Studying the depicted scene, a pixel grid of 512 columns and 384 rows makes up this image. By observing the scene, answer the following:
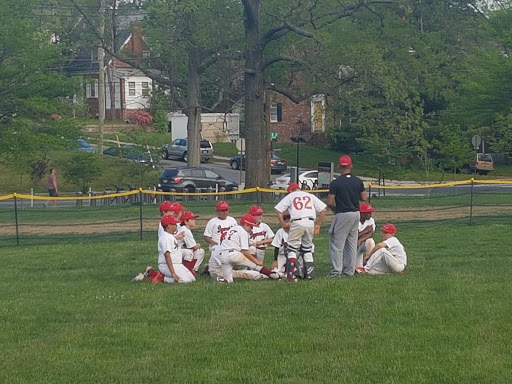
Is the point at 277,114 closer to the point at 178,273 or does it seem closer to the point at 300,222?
the point at 178,273

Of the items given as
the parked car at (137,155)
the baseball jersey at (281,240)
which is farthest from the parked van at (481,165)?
the baseball jersey at (281,240)

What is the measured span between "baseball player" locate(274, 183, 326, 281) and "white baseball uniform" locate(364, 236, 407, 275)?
1067 mm

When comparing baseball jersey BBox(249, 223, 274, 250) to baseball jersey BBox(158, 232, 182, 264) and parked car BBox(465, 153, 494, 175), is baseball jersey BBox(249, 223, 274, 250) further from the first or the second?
parked car BBox(465, 153, 494, 175)

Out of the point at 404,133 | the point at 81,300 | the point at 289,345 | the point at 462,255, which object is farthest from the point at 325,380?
the point at 404,133

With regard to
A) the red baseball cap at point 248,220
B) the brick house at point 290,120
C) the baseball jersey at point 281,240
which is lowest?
the baseball jersey at point 281,240

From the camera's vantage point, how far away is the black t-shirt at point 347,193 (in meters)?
13.4

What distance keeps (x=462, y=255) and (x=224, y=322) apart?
8.18 m

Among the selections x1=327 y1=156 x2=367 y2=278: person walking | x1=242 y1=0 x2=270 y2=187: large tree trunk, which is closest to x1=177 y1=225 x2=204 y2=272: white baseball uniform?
x1=327 y1=156 x2=367 y2=278: person walking

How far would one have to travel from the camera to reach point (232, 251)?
13.7 m

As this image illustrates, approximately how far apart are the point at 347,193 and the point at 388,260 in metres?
1.37

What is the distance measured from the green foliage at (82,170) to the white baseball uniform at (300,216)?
3223cm

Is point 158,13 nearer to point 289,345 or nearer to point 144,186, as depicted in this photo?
point 144,186

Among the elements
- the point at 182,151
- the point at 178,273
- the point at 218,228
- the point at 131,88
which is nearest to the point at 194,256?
the point at 218,228

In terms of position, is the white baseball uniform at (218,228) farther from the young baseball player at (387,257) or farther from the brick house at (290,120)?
the brick house at (290,120)
